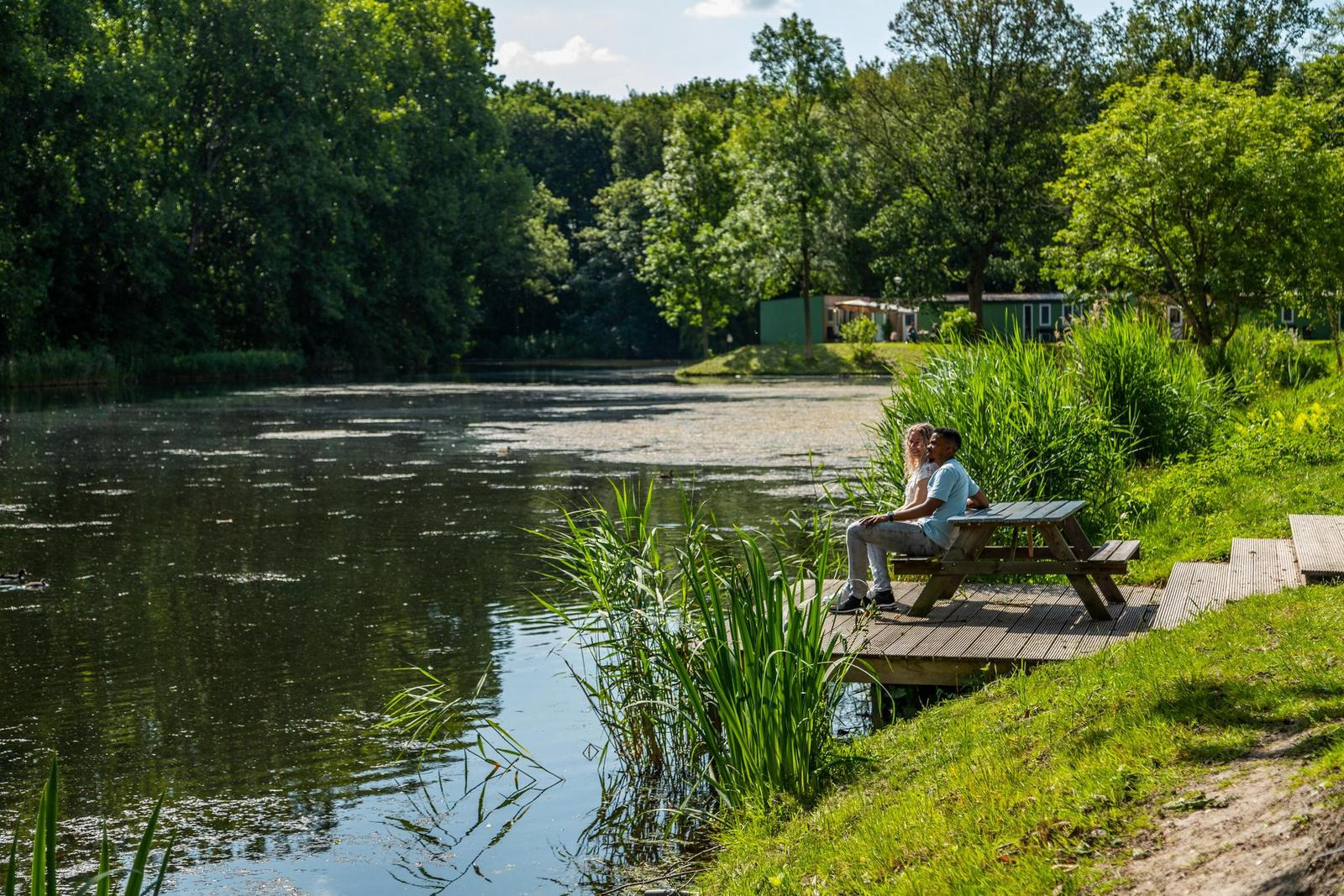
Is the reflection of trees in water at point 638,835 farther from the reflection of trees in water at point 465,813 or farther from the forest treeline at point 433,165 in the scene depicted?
the forest treeline at point 433,165

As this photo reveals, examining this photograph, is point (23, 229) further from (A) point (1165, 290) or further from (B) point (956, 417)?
(B) point (956, 417)

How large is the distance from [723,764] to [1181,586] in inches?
149

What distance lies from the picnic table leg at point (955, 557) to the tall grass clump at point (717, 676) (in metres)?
0.96

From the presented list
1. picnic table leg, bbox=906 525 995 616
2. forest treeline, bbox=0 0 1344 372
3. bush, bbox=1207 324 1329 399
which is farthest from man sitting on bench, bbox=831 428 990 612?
forest treeline, bbox=0 0 1344 372

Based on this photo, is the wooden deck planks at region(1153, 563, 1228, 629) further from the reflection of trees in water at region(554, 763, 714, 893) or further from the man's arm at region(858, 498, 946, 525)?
the reflection of trees in water at region(554, 763, 714, 893)

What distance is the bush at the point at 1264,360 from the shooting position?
2055 centimetres

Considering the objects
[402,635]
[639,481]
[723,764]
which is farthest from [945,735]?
[639,481]

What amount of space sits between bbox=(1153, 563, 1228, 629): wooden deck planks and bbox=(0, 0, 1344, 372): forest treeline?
2149 cm

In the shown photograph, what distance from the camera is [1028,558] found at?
8.46m

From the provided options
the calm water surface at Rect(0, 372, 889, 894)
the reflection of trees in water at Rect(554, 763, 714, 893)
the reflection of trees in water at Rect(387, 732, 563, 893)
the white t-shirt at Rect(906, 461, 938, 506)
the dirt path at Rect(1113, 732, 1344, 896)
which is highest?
the white t-shirt at Rect(906, 461, 938, 506)

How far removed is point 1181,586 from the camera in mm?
8867

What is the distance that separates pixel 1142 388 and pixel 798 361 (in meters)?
45.8

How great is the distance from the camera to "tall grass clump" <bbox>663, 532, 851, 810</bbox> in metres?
6.22

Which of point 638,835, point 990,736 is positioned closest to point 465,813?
point 638,835
